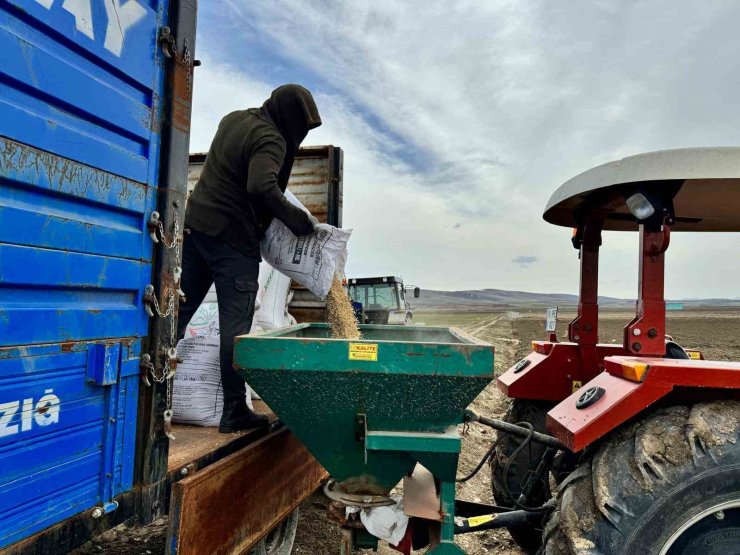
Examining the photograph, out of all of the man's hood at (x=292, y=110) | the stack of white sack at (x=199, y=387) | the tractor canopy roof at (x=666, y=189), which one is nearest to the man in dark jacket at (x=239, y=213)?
the man's hood at (x=292, y=110)

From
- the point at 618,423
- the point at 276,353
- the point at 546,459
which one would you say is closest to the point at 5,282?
the point at 276,353

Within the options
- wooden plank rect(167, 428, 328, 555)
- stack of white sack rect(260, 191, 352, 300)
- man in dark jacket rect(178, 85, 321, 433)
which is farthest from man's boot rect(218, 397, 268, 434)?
stack of white sack rect(260, 191, 352, 300)

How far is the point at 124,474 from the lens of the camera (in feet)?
6.26

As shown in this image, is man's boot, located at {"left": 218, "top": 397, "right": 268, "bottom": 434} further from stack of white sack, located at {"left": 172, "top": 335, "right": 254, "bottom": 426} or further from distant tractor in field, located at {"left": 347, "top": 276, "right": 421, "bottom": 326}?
distant tractor in field, located at {"left": 347, "top": 276, "right": 421, "bottom": 326}

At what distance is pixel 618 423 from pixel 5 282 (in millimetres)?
2207

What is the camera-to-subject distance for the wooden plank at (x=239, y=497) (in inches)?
80.0

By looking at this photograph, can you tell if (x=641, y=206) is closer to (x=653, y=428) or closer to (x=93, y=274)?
(x=653, y=428)

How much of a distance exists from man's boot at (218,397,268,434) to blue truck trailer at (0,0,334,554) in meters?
0.41

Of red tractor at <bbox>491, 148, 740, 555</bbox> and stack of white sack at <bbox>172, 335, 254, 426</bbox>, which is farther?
stack of white sack at <bbox>172, 335, 254, 426</bbox>

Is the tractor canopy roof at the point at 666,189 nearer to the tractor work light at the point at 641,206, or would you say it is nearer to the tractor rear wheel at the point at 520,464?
the tractor work light at the point at 641,206

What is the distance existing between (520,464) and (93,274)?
2783 millimetres

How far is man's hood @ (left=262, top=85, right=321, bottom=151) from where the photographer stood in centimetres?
301

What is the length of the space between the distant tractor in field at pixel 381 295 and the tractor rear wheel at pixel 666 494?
41.2 ft

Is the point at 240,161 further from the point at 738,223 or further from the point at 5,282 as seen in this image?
the point at 738,223
